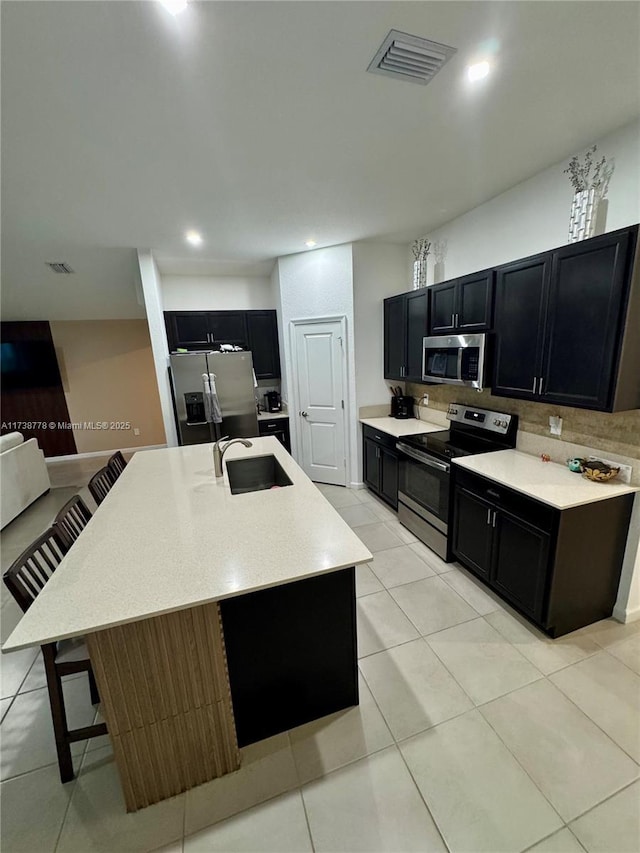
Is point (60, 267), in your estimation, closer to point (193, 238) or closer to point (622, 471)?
point (193, 238)

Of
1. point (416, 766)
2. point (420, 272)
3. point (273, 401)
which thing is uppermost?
point (420, 272)

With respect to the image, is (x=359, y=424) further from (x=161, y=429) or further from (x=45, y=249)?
(x=161, y=429)

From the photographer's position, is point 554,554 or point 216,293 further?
point 216,293

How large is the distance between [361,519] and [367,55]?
128 inches

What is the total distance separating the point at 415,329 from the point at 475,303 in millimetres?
812

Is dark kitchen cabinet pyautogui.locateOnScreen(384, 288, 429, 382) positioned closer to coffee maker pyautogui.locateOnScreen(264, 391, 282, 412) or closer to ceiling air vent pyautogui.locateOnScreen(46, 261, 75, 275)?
coffee maker pyautogui.locateOnScreen(264, 391, 282, 412)

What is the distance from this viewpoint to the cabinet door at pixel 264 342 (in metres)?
4.68

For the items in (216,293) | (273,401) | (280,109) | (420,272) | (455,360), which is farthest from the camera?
(273,401)

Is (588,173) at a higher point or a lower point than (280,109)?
lower

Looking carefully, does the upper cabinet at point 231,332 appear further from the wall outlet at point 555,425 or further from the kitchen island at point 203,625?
the wall outlet at point 555,425

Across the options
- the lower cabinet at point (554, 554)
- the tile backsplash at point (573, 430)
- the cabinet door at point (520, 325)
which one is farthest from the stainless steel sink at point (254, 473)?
the tile backsplash at point (573, 430)

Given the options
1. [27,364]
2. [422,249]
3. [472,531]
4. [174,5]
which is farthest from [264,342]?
[27,364]

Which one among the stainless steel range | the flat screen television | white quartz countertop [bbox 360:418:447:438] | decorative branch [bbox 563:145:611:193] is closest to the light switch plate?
the stainless steel range

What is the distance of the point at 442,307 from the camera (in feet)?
9.95
